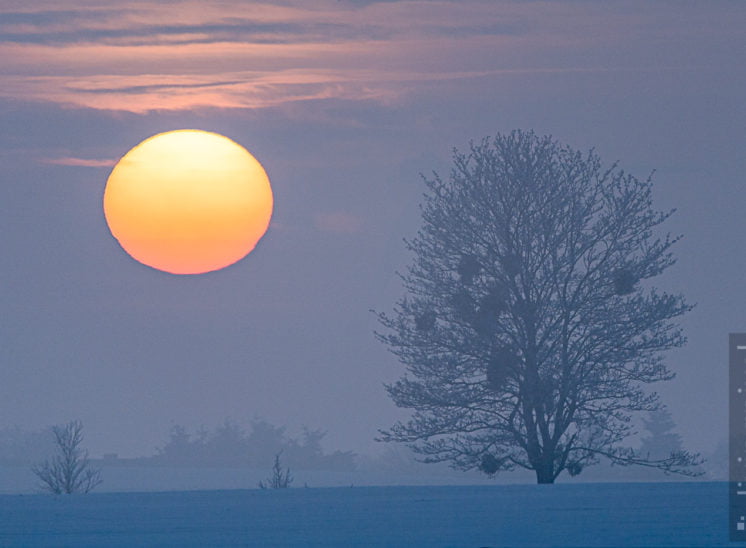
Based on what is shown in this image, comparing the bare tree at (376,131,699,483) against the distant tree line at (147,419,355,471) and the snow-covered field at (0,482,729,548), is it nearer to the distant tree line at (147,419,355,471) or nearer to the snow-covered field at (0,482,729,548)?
the snow-covered field at (0,482,729,548)

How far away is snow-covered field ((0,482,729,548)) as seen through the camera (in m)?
9.08

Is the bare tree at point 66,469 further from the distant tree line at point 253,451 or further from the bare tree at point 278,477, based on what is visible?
the distant tree line at point 253,451

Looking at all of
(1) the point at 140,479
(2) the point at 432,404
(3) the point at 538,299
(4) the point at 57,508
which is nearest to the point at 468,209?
(3) the point at 538,299

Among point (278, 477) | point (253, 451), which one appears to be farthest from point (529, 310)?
point (253, 451)

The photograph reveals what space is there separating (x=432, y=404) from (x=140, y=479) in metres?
35.6

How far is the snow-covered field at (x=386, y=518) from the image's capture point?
29.8 feet

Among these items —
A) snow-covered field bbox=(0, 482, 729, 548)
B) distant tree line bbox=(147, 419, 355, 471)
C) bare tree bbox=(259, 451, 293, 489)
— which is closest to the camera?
snow-covered field bbox=(0, 482, 729, 548)

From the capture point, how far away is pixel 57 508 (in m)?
12.2

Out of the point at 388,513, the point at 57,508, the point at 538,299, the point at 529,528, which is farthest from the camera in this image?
the point at 538,299

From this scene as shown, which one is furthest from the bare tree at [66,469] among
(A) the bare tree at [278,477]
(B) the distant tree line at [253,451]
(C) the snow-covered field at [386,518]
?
(B) the distant tree line at [253,451]

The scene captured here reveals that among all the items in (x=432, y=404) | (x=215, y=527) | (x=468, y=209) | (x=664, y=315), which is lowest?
(x=215, y=527)

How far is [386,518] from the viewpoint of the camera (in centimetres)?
1065

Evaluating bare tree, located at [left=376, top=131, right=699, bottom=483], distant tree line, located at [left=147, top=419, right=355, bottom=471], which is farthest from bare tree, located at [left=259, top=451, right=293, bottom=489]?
distant tree line, located at [left=147, top=419, right=355, bottom=471]

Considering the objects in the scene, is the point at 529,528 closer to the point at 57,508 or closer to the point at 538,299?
the point at 57,508
